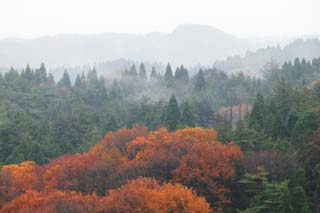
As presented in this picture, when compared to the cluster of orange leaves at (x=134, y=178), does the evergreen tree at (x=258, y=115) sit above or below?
above

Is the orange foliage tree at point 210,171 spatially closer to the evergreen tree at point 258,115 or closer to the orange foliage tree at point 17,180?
the evergreen tree at point 258,115

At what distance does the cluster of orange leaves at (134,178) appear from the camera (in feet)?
104

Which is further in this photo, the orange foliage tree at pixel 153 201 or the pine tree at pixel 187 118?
the pine tree at pixel 187 118

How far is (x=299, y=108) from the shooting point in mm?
52031

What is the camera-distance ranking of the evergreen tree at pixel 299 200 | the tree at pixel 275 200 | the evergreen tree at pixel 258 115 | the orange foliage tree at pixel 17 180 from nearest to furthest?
1. the tree at pixel 275 200
2. the evergreen tree at pixel 299 200
3. the orange foliage tree at pixel 17 180
4. the evergreen tree at pixel 258 115

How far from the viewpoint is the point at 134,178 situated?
129ft

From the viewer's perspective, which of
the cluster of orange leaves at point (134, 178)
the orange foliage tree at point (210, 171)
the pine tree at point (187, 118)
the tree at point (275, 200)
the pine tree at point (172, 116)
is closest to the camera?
the tree at point (275, 200)

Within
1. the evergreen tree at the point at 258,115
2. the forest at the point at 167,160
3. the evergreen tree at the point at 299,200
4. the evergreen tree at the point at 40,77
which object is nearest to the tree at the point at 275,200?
the forest at the point at 167,160

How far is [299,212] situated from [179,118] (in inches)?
1336

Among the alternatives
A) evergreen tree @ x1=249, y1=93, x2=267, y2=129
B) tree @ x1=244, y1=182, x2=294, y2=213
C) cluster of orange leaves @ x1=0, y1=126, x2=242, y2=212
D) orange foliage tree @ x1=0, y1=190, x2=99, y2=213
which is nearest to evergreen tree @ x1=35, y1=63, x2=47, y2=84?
cluster of orange leaves @ x1=0, y1=126, x2=242, y2=212

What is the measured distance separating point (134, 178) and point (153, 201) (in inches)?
322

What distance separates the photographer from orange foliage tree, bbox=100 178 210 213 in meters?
31.1

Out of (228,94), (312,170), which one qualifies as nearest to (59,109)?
(228,94)

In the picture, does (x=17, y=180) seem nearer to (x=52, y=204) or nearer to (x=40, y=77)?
(x=52, y=204)
